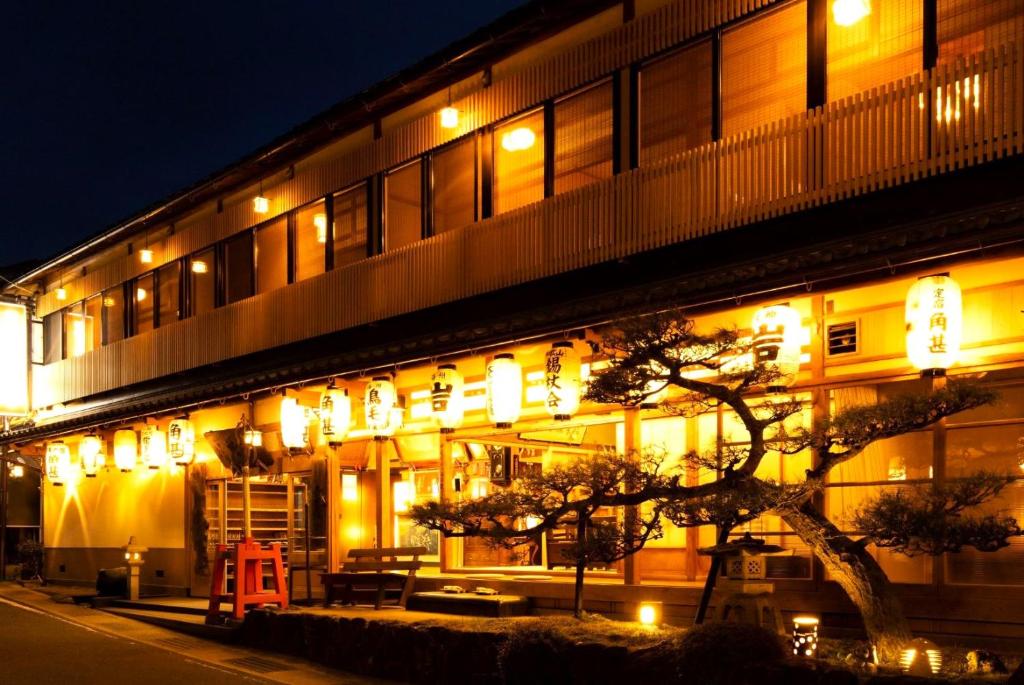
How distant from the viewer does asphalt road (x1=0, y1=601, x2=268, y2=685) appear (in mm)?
14109

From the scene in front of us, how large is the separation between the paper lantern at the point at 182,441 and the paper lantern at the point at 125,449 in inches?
100

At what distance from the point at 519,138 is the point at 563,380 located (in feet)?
16.9

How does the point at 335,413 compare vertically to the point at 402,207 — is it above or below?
below

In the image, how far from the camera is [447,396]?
16.6m

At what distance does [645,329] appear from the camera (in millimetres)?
10125

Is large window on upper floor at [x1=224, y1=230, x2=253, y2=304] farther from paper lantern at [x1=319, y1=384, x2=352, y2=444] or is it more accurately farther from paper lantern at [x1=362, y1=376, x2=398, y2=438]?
paper lantern at [x1=362, y1=376, x2=398, y2=438]

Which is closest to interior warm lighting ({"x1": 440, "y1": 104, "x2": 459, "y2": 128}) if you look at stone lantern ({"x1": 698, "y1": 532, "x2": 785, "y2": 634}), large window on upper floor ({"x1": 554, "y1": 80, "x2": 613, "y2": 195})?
large window on upper floor ({"x1": 554, "y1": 80, "x2": 613, "y2": 195})

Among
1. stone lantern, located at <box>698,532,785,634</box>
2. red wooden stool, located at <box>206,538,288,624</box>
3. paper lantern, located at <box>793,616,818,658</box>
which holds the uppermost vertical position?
stone lantern, located at <box>698,532,785,634</box>

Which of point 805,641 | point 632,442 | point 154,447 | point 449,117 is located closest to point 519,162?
point 449,117

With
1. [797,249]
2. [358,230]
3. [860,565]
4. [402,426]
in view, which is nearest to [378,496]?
[402,426]

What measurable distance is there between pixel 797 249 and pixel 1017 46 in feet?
10.6

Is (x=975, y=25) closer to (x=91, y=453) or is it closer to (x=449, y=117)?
(x=449, y=117)

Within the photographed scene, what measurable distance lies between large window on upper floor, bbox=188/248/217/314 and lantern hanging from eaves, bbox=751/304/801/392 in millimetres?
17305

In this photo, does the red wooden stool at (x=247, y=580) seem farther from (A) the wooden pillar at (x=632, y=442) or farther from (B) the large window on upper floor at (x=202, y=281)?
(B) the large window on upper floor at (x=202, y=281)
